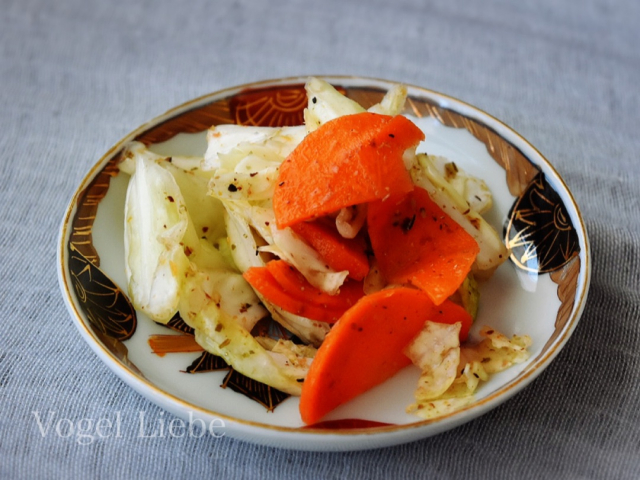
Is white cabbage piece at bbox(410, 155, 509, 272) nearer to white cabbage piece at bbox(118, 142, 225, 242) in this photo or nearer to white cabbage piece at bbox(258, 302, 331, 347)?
white cabbage piece at bbox(258, 302, 331, 347)

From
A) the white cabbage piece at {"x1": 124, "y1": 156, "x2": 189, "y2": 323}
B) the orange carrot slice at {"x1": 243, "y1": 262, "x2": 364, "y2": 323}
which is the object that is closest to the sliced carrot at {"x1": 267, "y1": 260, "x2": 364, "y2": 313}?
the orange carrot slice at {"x1": 243, "y1": 262, "x2": 364, "y2": 323}

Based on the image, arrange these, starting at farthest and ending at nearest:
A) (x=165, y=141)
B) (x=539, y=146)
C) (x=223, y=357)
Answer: (x=539, y=146) → (x=165, y=141) → (x=223, y=357)

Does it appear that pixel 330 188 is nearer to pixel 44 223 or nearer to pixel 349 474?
pixel 349 474

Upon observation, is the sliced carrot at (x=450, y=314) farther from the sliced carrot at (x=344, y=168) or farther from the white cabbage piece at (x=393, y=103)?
the white cabbage piece at (x=393, y=103)

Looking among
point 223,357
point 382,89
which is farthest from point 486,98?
point 223,357

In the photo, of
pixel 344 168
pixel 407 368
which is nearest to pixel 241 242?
pixel 344 168

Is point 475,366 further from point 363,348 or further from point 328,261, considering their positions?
point 328,261
